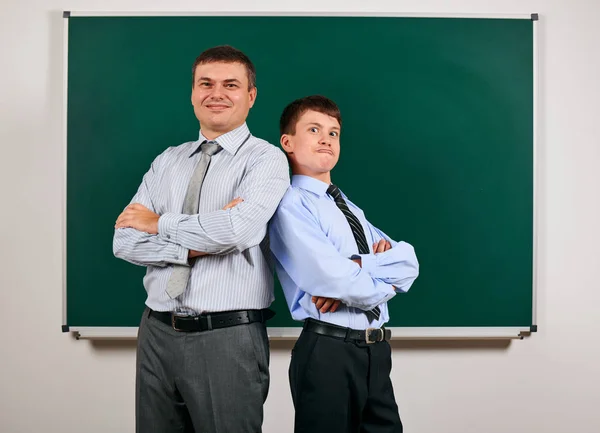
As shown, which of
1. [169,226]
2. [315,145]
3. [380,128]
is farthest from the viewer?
[380,128]

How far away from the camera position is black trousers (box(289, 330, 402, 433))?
168 centimetres

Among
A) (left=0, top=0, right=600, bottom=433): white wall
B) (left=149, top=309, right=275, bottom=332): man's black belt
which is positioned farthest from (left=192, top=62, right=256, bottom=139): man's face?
(left=0, top=0, right=600, bottom=433): white wall

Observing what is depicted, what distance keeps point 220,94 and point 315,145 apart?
0.37 meters

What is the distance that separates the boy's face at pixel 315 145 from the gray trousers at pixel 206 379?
590 mm

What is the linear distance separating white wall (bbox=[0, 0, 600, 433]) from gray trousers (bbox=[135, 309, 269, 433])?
3.35ft

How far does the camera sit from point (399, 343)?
2660 mm

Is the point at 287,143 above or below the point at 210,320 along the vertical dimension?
above

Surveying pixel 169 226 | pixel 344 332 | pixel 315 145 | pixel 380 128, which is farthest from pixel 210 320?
pixel 380 128

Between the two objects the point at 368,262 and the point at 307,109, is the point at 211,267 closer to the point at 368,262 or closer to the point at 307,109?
the point at 368,262

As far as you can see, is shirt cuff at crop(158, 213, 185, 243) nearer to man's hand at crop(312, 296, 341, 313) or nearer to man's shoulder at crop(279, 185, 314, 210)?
man's shoulder at crop(279, 185, 314, 210)

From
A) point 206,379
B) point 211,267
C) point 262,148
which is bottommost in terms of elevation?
point 206,379
